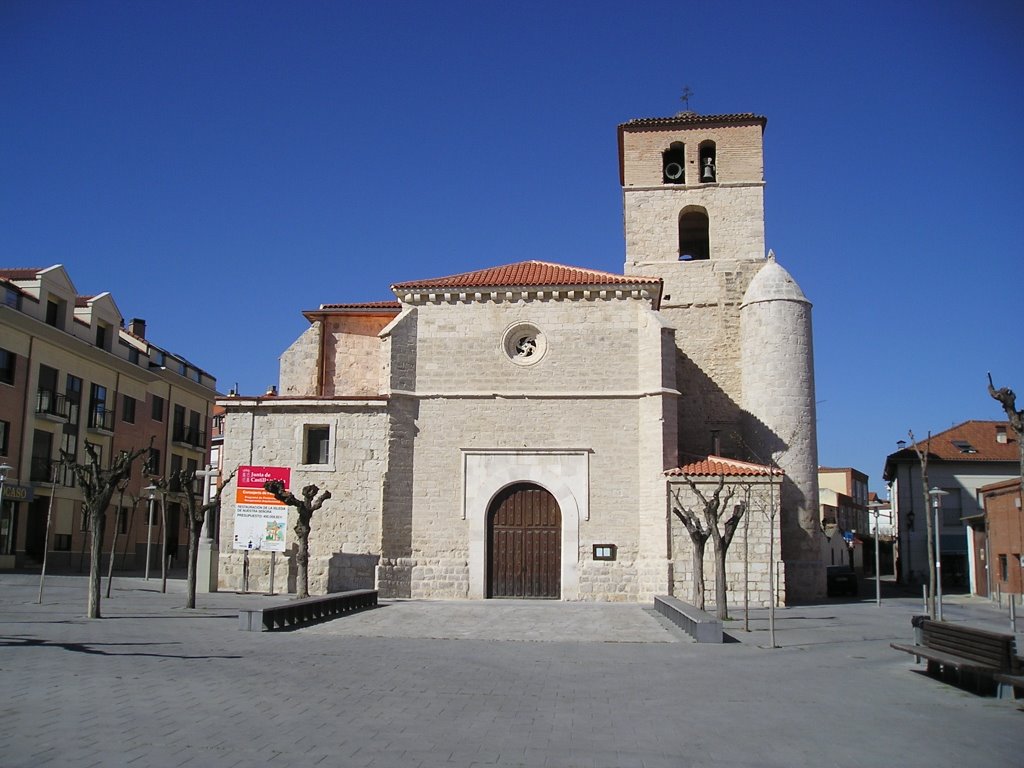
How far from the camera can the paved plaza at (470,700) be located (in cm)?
732

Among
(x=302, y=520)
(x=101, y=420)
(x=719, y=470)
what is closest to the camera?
(x=302, y=520)

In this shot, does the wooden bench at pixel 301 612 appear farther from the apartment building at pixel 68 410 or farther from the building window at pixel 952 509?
the building window at pixel 952 509

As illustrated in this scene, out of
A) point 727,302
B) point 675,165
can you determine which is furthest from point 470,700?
point 675,165

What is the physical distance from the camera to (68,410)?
35.8m

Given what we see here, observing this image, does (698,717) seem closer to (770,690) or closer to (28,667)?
(770,690)

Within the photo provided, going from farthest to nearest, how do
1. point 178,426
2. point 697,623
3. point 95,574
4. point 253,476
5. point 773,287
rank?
point 178,426, point 773,287, point 253,476, point 95,574, point 697,623

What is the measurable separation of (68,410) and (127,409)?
497 centimetres

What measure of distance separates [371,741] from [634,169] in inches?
1070

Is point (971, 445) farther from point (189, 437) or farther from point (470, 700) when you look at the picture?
point (470, 700)

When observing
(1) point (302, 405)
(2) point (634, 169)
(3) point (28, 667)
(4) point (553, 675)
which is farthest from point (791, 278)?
(3) point (28, 667)

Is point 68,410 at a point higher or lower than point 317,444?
higher

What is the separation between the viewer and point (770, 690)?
34.4ft

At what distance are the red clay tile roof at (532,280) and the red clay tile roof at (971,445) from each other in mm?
21373

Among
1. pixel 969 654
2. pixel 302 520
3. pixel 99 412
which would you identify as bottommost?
pixel 969 654
